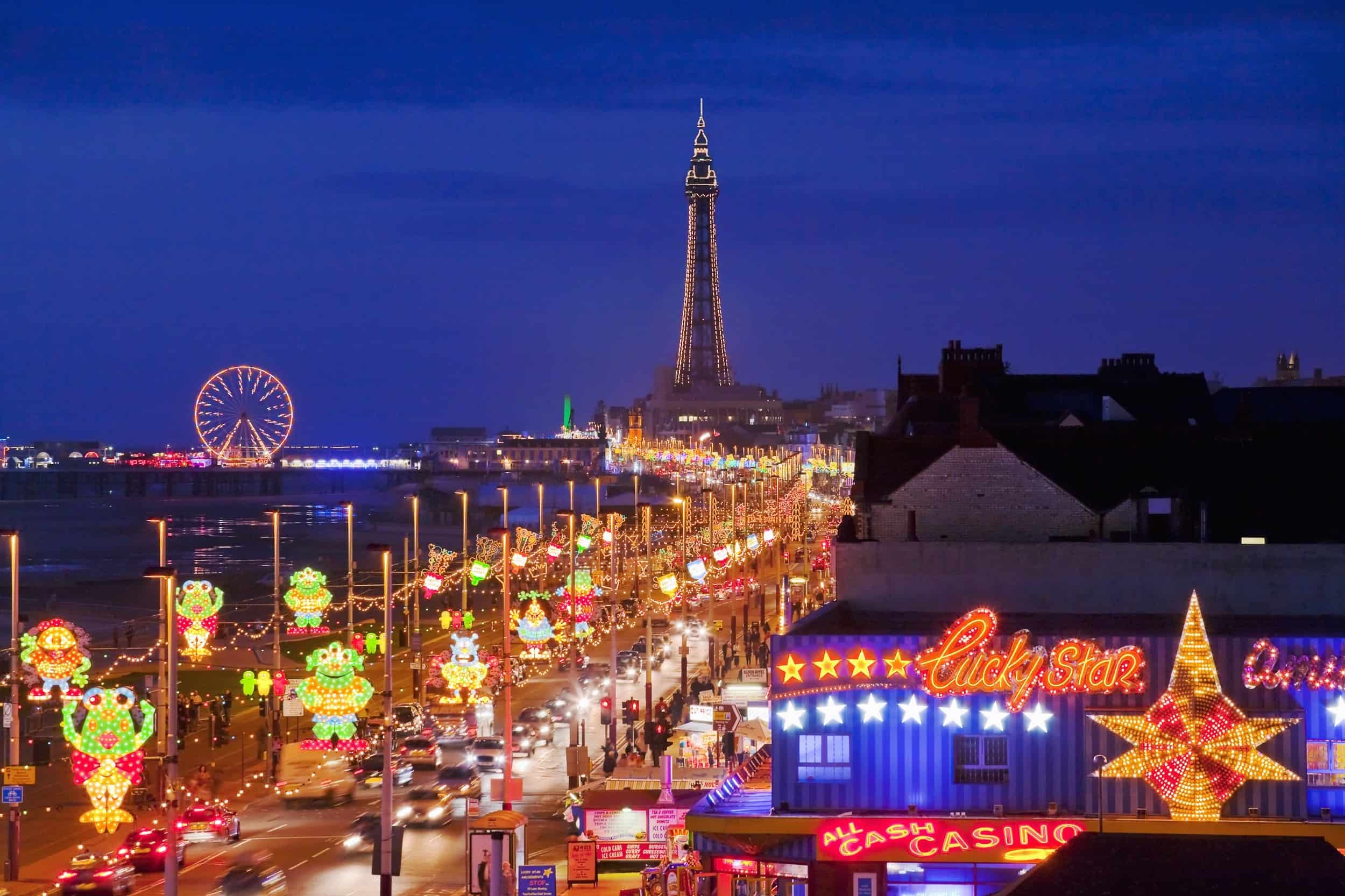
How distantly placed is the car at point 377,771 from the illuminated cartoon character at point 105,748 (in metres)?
6.42

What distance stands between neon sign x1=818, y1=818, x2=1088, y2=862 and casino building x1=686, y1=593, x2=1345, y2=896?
0.02m

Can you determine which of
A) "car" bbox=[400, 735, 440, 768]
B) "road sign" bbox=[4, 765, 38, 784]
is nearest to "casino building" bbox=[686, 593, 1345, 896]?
"road sign" bbox=[4, 765, 38, 784]

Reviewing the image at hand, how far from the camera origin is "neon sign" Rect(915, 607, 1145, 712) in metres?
26.2

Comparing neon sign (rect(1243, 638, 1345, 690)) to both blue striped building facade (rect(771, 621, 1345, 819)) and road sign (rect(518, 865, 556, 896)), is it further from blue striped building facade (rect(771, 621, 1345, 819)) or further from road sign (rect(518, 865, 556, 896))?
road sign (rect(518, 865, 556, 896))

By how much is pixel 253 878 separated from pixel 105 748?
5359mm

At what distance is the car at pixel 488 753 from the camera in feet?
136

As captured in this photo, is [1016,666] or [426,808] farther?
[426,808]

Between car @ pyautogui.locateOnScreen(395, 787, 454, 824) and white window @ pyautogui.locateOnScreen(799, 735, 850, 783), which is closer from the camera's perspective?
white window @ pyautogui.locateOnScreen(799, 735, 850, 783)

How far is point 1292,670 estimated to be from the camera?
26.2 meters

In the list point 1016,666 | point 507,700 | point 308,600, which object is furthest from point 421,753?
point 308,600

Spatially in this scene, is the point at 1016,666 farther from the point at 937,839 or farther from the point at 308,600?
the point at 308,600

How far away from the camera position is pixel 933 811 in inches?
1046

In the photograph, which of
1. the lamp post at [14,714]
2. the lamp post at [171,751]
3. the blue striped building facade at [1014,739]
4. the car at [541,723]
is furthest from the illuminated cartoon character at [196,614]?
the blue striped building facade at [1014,739]

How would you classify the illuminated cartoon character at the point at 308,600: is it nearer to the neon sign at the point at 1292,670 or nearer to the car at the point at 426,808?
the car at the point at 426,808
